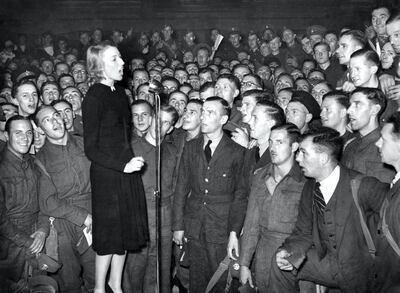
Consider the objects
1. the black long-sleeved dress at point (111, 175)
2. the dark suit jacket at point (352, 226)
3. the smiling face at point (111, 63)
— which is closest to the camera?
the dark suit jacket at point (352, 226)

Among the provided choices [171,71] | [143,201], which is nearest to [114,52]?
[143,201]

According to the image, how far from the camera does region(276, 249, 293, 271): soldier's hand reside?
10.8 feet

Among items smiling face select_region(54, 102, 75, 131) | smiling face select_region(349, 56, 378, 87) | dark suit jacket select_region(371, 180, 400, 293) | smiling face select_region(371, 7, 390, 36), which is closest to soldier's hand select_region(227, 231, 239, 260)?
dark suit jacket select_region(371, 180, 400, 293)

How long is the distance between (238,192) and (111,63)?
1.68 m

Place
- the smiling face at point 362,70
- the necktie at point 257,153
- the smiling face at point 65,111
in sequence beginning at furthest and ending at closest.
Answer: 1. the smiling face at point 65,111
2. the smiling face at point 362,70
3. the necktie at point 257,153

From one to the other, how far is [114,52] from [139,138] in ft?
4.32

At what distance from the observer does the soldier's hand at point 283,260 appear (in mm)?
3301

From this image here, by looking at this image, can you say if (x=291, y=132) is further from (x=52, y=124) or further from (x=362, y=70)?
(x=52, y=124)

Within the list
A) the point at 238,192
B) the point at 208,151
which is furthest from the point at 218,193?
the point at 208,151

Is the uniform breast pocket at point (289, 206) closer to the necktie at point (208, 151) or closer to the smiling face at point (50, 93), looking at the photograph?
the necktie at point (208, 151)

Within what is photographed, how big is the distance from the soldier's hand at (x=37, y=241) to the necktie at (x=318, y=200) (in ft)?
8.55

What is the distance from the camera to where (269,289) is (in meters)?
3.65

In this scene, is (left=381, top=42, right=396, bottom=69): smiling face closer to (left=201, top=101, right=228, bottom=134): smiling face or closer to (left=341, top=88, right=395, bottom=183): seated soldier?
(left=341, top=88, right=395, bottom=183): seated soldier

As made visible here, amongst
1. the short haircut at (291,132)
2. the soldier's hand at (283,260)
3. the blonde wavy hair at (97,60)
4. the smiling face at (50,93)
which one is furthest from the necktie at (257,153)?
the smiling face at (50,93)
